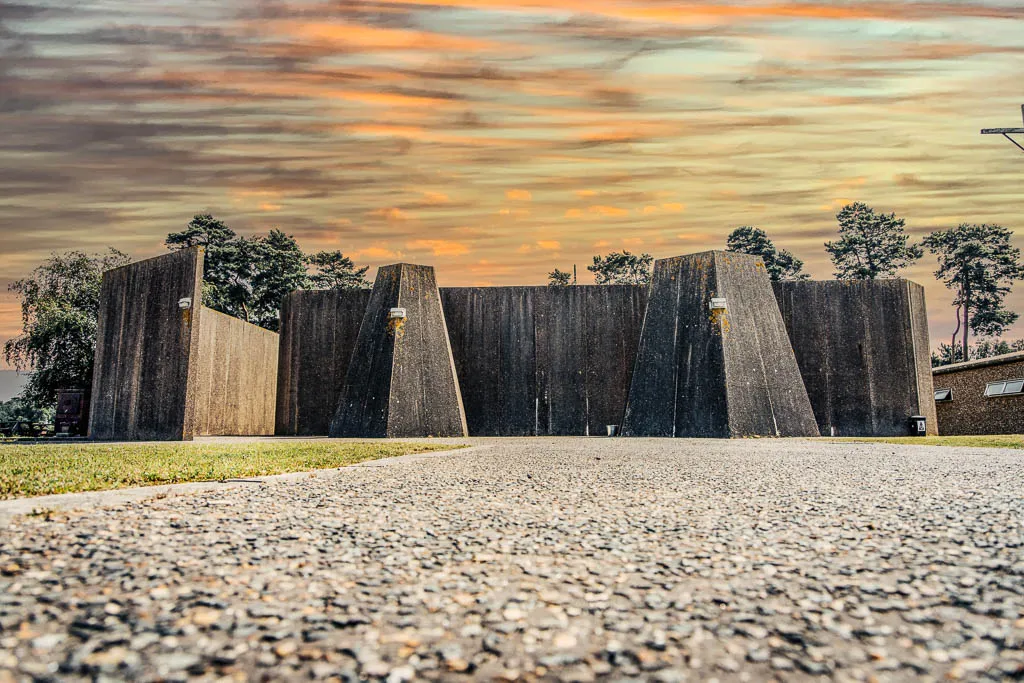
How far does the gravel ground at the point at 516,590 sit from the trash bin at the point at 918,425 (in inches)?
523

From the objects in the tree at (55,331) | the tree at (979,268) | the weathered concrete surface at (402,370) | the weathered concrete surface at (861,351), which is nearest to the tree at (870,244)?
the tree at (979,268)

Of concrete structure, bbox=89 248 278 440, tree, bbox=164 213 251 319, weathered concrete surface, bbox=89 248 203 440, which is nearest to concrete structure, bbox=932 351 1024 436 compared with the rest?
concrete structure, bbox=89 248 278 440

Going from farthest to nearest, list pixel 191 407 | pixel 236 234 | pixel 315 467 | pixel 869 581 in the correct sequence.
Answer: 1. pixel 236 234
2. pixel 191 407
3. pixel 315 467
4. pixel 869 581

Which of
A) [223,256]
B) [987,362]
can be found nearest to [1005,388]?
[987,362]

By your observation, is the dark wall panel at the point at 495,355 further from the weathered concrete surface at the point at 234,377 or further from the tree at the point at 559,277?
the tree at the point at 559,277

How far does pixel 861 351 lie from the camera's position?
53.1 feet

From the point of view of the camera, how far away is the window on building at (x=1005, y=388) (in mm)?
17112

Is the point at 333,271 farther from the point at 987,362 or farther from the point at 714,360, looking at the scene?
the point at 987,362

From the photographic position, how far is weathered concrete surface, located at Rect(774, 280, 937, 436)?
52.2ft

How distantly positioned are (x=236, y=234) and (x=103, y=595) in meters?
28.3

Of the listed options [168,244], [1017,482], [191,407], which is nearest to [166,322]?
[191,407]

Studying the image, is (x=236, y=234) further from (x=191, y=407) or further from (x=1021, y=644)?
(x=1021, y=644)

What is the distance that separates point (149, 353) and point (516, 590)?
46.3 ft

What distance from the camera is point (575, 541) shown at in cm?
294
